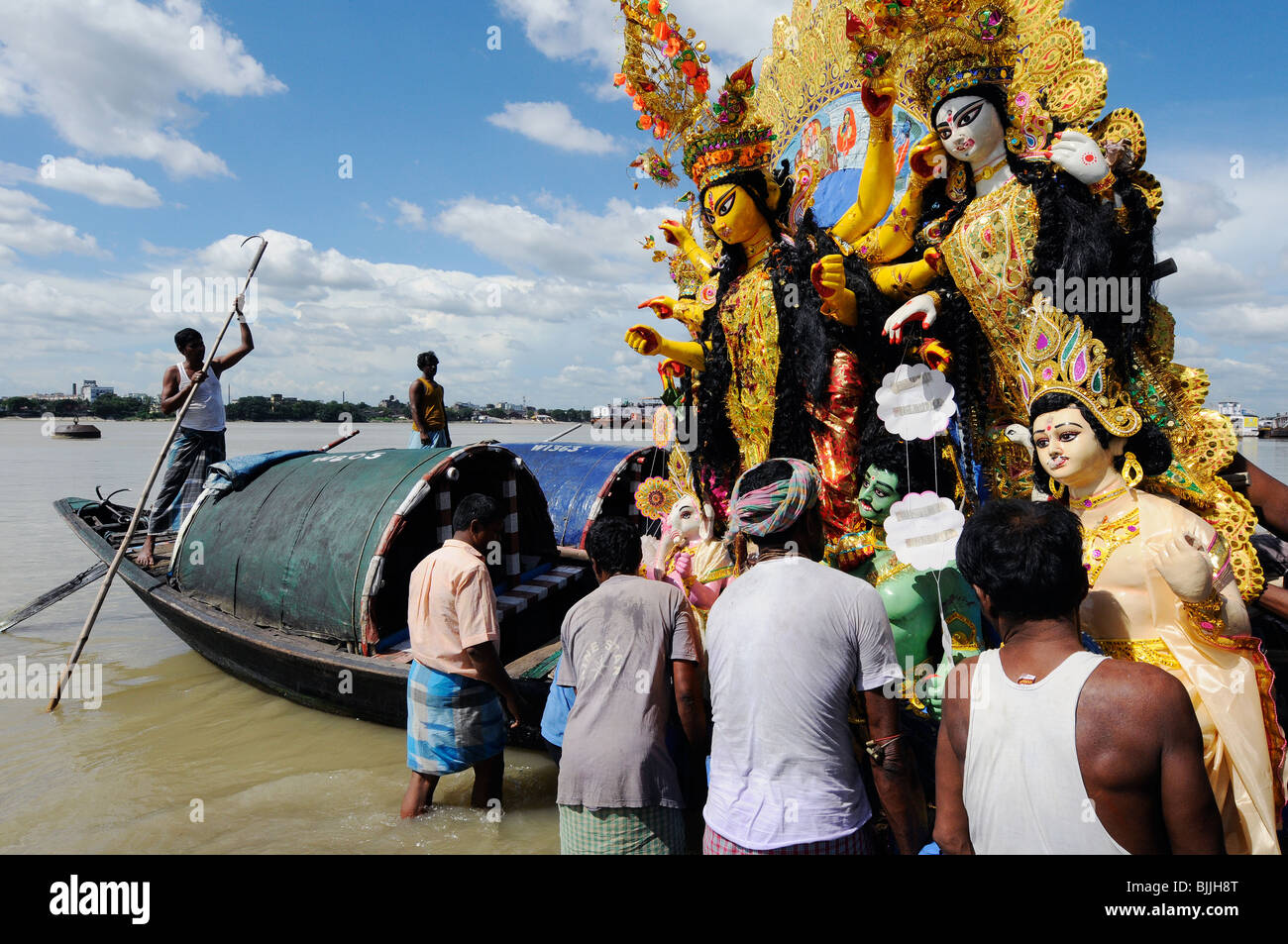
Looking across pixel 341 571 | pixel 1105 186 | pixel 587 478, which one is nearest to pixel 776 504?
pixel 1105 186

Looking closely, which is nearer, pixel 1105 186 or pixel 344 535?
pixel 1105 186

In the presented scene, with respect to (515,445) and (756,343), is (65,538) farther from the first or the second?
(756,343)

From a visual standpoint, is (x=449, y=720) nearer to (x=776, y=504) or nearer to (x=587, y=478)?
(x=776, y=504)

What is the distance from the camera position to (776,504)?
2275 mm

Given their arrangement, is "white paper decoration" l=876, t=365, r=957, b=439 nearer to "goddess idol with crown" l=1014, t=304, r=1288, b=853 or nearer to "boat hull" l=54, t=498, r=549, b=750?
"goddess idol with crown" l=1014, t=304, r=1288, b=853

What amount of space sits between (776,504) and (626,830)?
49.6 inches

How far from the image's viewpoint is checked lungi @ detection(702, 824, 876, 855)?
6.60 ft

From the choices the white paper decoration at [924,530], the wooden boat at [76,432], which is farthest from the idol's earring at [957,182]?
the wooden boat at [76,432]

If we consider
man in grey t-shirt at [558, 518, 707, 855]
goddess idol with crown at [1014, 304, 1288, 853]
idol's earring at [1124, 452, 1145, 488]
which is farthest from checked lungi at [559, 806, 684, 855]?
idol's earring at [1124, 452, 1145, 488]

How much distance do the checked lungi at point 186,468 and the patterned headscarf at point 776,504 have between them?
22.8 feet

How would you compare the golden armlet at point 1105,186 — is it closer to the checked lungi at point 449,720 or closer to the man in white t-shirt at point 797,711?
the man in white t-shirt at point 797,711

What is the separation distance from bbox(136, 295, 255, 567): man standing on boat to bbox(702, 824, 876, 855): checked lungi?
276 inches

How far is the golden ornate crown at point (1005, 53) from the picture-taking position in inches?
123

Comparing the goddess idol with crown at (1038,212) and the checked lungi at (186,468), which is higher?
the goddess idol with crown at (1038,212)
